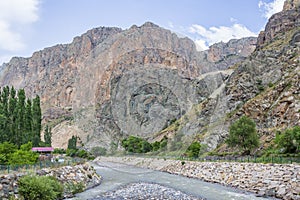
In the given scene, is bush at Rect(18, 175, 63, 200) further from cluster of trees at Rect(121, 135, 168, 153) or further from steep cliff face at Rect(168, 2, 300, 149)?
cluster of trees at Rect(121, 135, 168, 153)

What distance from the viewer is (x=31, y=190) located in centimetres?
2080

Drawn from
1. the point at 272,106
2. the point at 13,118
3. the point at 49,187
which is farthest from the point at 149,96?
the point at 49,187

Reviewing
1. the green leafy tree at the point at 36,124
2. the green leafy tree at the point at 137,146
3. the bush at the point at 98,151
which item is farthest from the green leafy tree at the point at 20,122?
the bush at the point at 98,151

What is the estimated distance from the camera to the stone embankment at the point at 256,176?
25141 mm

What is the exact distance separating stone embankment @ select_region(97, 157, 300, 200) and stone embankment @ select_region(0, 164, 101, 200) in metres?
15.9

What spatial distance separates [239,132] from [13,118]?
41396 mm

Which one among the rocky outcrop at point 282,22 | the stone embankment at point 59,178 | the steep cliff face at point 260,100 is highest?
the rocky outcrop at point 282,22

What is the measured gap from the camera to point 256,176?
3067 centimetres

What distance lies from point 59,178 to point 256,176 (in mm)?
19844

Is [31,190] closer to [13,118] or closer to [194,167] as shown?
[194,167]

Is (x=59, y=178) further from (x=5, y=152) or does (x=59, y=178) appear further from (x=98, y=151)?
(x=98, y=151)

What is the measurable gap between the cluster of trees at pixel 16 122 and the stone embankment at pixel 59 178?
68.9 ft

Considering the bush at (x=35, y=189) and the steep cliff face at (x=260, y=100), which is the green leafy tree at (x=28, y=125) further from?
the steep cliff face at (x=260, y=100)

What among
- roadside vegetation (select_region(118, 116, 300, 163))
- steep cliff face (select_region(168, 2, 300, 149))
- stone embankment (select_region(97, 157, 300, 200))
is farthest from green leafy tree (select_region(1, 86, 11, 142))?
steep cliff face (select_region(168, 2, 300, 149))
